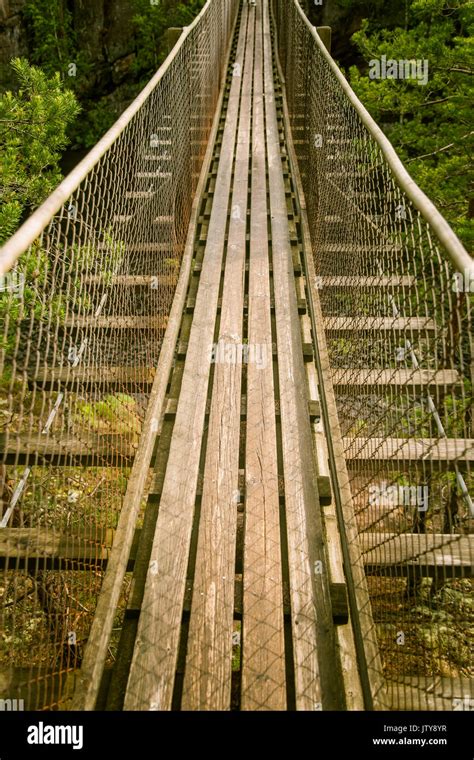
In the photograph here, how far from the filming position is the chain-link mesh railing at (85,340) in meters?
1.83

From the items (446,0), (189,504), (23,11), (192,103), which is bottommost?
(189,504)

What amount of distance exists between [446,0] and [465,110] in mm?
1542

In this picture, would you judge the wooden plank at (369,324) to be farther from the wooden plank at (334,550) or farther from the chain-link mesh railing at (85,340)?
the chain-link mesh railing at (85,340)

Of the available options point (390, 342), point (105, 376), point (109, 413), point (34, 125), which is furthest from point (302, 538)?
point (34, 125)

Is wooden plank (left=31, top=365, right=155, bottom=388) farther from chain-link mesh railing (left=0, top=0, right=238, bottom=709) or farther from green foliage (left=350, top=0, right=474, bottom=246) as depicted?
green foliage (left=350, top=0, right=474, bottom=246)

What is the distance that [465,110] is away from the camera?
17.5 feet

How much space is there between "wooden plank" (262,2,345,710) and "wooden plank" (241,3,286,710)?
0.05 metres

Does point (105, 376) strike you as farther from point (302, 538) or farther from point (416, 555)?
point (416, 555)

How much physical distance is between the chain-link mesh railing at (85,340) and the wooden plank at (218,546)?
1.23ft

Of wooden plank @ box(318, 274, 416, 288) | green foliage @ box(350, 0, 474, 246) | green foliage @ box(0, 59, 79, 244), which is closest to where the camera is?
wooden plank @ box(318, 274, 416, 288)

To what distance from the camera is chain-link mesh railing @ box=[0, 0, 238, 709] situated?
1833 mm

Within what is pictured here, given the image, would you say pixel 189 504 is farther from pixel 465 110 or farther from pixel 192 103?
pixel 465 110

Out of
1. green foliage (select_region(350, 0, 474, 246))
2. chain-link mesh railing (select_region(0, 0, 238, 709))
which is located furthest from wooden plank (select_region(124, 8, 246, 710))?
green foliage (select_region(350, 0, 474, 246))
